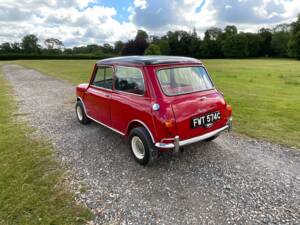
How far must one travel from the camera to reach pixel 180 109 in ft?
12.6

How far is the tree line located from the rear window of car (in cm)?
6212

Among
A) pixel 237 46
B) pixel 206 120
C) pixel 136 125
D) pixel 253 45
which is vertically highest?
pixel 253 45

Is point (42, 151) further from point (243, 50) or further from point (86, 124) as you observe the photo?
point (243, 50)

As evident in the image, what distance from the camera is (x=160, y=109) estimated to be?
376 cm

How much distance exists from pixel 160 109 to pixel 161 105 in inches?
2.8

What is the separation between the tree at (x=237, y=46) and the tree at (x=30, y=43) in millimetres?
65545

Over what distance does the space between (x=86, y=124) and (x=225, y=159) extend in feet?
12.8

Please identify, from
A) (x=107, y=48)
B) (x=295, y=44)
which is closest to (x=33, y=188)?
(x=295, y=44)

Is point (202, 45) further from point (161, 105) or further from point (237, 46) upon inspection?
point (161, 105)

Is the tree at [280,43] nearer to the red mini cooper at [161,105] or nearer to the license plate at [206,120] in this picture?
the red mini cooper at [161,105]

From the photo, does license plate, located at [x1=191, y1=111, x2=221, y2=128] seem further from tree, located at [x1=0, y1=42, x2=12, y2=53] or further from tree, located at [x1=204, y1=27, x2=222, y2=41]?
tree, located at [x1=0, y1=42, x2=12, y2=53]

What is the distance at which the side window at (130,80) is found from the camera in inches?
167

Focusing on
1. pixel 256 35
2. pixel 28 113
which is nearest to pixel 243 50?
pixel 256 35

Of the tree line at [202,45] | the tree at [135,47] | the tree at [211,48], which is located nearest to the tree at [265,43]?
the tree line at [202,45]
